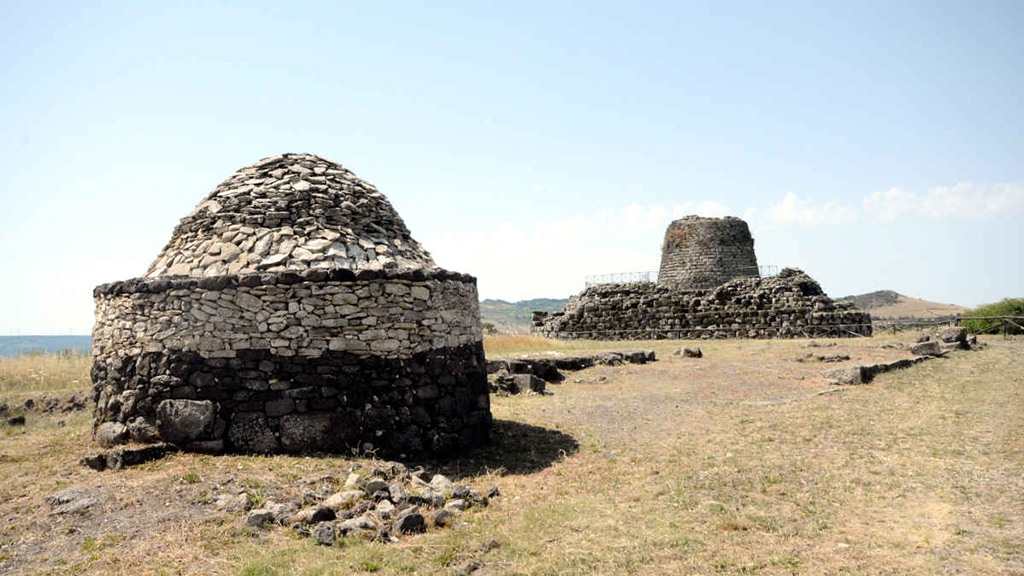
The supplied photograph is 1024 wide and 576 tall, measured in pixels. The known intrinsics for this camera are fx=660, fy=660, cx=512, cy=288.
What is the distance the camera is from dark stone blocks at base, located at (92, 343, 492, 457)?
7.82 m

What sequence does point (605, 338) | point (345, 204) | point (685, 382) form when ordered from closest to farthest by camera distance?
point (345, 204), point (685, 382), point (605, 338)

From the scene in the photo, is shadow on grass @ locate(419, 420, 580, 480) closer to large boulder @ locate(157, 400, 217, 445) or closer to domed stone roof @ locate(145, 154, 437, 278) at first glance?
domed stone roof @ locate(145, 154, 437, 278)

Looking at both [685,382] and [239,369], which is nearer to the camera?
[239,369]

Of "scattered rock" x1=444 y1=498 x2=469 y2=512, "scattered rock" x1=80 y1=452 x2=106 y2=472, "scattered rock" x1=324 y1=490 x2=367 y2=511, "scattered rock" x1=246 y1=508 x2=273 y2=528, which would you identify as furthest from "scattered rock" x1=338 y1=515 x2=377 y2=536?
"scattered rock" x1=80 y1=452 x2=106 y2=472

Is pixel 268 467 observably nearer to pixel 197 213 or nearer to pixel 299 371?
pixel 299 371

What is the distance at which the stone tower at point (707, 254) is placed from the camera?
31672 millimetres

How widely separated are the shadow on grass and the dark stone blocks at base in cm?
51

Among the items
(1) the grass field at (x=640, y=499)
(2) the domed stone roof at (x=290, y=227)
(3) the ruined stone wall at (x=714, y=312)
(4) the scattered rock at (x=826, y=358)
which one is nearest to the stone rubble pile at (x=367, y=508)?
(1) the grass field at (x=640, y=499)

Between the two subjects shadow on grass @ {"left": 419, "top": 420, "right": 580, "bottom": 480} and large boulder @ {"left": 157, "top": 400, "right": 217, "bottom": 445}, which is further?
shadow on grass @ {"left": 419, "top": 420, "right": 580, "bottom": 480}

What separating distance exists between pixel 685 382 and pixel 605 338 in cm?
1446

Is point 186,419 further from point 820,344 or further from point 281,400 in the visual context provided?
point 820,344

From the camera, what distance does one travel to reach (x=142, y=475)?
698cm

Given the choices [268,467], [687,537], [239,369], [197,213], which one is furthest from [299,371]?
[687,537]

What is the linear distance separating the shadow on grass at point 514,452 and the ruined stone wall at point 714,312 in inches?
765
